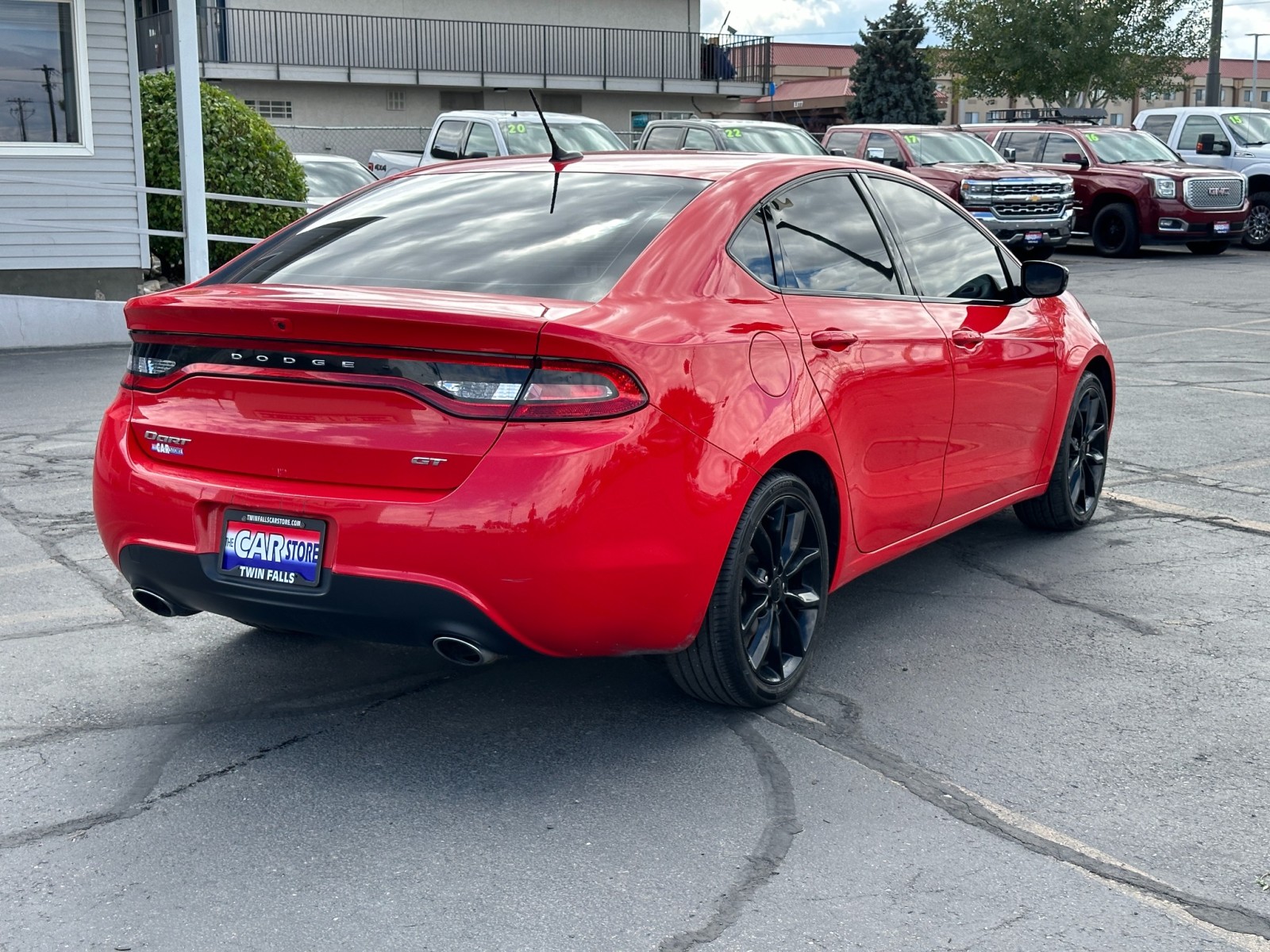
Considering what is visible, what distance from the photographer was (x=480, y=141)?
20578 millimetres

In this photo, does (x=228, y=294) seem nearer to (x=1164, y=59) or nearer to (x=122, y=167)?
(x=122, y=167)

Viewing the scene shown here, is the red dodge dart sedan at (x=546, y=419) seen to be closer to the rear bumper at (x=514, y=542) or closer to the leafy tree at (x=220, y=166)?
the rear bumper at (x=514, y=542)

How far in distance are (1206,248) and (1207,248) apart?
17 millimetres

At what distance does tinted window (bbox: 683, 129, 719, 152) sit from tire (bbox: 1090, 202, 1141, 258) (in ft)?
21.8

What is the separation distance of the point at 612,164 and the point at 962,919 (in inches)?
107

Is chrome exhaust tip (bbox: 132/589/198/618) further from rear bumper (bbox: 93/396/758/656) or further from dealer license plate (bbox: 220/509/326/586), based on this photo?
dealer license plate (bbox: 220/509/326/586)

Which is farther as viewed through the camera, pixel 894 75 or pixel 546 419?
pixel 894 75

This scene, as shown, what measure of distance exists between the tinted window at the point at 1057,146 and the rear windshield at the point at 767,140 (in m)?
A: 4.60

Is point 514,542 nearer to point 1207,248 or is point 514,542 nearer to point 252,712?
point 252,712

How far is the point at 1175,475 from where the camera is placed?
312 inches

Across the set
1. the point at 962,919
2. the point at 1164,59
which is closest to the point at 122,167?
the point at 962,919

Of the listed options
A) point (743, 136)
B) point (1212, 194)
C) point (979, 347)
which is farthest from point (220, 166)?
point (1212, 194)

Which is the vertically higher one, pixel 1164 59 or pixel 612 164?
pixel 1164 59

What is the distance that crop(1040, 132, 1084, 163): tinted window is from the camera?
2359 cm
